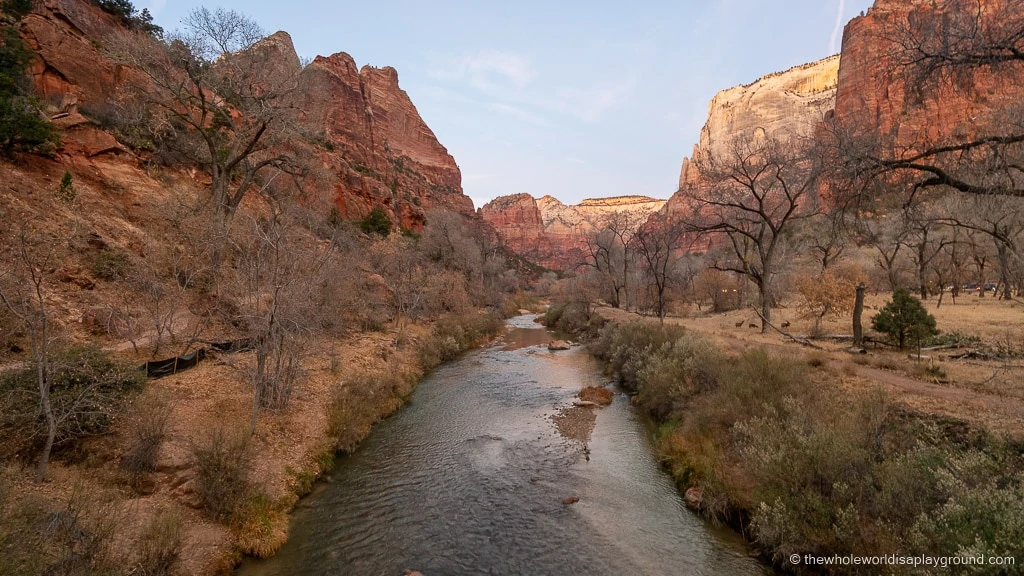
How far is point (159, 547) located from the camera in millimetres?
5883

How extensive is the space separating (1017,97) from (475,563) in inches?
Answer: 605

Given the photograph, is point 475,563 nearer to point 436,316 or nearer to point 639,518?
point 639,518

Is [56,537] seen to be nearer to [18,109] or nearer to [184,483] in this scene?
[184,483]

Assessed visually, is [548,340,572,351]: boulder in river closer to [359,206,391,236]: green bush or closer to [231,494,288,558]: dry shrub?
[231,494,288,558]: dry shrub

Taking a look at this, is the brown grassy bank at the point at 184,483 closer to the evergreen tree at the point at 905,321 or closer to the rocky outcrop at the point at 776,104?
the evergreen tree at the point at 905,321

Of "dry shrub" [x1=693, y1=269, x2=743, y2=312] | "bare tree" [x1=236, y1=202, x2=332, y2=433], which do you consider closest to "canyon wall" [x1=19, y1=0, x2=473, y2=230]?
"bare tree" [x1=236, y1=202, x2=332, y2=433]

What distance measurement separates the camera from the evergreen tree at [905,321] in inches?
523

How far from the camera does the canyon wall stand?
19562mm

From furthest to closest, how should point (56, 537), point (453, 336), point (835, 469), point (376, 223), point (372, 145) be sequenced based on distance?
1. point (372, 145)
2. point (376, 223)
3. point (453, 336)
4. point (835, 469)
5. point (56, 537)

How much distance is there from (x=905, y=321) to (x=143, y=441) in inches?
798

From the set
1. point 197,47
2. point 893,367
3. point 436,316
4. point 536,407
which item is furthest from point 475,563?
point 436,316

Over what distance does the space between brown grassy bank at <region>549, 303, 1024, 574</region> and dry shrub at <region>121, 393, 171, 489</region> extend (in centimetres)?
1048

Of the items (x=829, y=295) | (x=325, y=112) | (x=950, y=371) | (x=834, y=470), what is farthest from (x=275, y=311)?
(x=325, y=112)

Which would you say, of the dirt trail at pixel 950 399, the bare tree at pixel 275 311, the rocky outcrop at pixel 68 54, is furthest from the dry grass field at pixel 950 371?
the rocky outcrop at pixel 68 54
